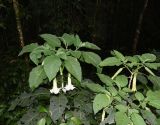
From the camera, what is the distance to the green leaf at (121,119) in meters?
1.61

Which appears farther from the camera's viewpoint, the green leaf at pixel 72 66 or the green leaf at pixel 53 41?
the green leaf at pixel 53 41

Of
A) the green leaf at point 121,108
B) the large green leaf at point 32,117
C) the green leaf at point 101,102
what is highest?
the green leaf at point 101,102

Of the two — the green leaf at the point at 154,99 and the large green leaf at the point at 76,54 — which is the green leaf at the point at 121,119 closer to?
the green leaf at the point at 154,99

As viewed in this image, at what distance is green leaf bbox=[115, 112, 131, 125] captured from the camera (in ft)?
5.27

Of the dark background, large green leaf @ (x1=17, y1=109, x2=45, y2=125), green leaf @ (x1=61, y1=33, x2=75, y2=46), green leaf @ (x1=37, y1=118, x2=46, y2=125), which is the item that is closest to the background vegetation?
the dark background

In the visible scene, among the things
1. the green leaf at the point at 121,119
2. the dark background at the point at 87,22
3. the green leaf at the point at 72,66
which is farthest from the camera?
the dark background at the point at 87,22

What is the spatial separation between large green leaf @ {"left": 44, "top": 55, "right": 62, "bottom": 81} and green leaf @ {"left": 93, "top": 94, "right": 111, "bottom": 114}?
26 centimetres

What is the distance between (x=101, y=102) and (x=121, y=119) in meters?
0.14

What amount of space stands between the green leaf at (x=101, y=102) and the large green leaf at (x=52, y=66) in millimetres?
256

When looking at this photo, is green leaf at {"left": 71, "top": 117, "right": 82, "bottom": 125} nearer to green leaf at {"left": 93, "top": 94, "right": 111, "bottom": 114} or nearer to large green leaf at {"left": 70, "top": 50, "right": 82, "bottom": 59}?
green leaf at {"left": 93, "top": 94, "right": 111, "bottom": 114}

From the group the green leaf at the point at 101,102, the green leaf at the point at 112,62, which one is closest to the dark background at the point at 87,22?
the green leaf at the point at 112,62

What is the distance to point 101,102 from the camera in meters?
1.68

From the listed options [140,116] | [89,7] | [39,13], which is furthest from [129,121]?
[89,7]

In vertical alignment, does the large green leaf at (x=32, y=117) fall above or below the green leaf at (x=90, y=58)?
below
